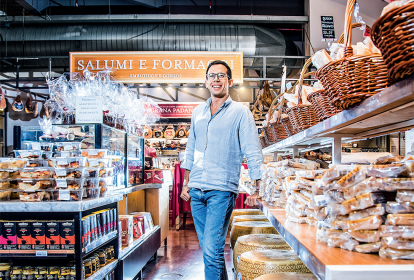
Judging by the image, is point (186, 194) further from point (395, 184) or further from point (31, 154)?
point (395, 184)

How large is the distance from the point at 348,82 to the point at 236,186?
1.21 m

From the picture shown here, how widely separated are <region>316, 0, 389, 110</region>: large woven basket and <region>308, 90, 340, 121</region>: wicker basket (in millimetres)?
208

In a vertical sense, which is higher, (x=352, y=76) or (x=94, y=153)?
(x=352, y=76)

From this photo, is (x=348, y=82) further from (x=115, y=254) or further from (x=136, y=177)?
(x=136, y=177)

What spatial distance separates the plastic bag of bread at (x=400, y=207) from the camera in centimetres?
78

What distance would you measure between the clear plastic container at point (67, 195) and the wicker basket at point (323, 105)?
164cm

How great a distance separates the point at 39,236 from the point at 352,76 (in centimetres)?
214

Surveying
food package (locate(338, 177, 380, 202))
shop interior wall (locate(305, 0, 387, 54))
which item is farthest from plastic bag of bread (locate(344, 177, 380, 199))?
shop interior wall (locate(305, 0, 387, 54))

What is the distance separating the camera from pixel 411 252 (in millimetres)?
747

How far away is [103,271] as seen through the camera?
8.02 ft

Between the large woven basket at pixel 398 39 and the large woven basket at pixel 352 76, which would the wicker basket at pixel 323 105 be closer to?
the large woven basket at pixel 352 76

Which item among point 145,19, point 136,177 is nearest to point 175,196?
point 136,177

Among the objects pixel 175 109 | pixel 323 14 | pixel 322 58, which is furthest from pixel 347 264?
pixel 175 109

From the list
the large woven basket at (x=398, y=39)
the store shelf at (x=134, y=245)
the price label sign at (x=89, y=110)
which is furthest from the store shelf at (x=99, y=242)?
the large woven basket at (x=398, y=39)
